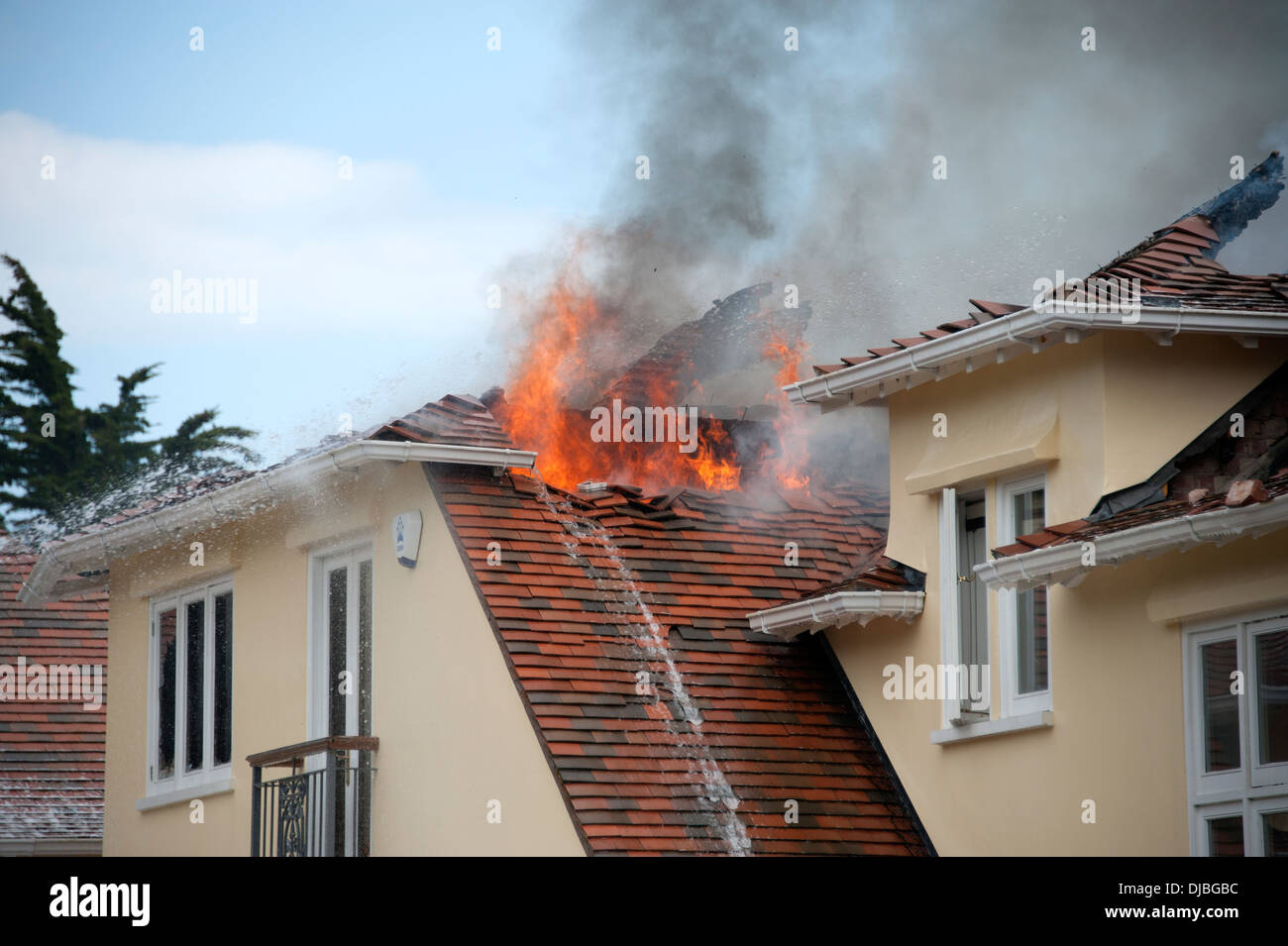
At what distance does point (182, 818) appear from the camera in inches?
733

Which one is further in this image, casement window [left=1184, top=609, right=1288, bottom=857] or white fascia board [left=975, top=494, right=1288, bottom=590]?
casement window [left=1184, top=609, right=1288, bottom=857]

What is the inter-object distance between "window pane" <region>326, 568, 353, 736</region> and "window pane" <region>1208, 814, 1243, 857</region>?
7436 mm

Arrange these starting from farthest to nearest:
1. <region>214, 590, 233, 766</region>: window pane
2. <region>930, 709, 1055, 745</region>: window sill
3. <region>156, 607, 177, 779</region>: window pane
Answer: <region>156, 607, 177, 779</region>: window pane, <region>214, 590, 233, 766</region>: window pane, <region>930, 709, 1055, 745</region>: window sill

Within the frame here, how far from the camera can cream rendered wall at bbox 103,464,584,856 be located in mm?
15008

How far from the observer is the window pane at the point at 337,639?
1700 centimetres

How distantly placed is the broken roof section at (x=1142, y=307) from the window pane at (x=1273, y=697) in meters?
2.52

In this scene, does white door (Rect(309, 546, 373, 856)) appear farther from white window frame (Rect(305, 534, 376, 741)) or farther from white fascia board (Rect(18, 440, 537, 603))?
white fascia board (Rect(18, 440, 537, 603))

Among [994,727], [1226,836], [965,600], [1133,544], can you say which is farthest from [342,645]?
[1226,836]

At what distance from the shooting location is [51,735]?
2219cm

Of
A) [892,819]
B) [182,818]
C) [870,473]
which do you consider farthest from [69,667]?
[892,819]

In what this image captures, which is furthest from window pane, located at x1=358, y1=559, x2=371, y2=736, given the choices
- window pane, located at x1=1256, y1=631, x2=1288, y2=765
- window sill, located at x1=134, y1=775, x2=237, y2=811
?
window pane, located at x1=1256, y1=631, x2=1288, y2=765

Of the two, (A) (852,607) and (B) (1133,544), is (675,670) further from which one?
(B) (1133,544)
